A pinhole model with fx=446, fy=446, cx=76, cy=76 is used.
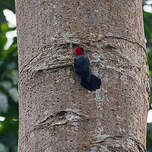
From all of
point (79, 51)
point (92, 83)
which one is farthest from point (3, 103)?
point (92, 83)

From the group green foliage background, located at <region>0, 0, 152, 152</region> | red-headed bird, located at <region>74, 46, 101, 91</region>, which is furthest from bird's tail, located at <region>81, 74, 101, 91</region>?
green foliage background, located at <region>0, 0, 152, 152</region>

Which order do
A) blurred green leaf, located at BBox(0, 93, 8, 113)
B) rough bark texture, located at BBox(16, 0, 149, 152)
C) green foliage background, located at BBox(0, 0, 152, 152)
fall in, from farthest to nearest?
green foliage background, located at BBox(0, 0, 152, 152) < blurred green leaf, located at BBox(0, 93, 8, 113) < rough bark texture, located at BBox(16, 0, 149, 152)

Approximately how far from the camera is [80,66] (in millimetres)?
1149

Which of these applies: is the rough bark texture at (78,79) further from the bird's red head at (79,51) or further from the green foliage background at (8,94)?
the green foliage background at (8,94)

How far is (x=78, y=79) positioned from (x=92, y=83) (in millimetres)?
98

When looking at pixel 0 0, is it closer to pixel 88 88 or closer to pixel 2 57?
pixel 2 57

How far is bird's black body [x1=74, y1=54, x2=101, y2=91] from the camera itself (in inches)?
45.2

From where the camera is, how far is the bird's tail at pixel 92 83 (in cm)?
113

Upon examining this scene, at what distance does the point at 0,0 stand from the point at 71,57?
1.47 metres

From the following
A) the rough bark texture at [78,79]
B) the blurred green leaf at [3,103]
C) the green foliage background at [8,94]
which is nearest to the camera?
the rough bark texture at [78,79]

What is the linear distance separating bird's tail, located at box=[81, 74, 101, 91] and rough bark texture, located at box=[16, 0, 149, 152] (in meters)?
0.01

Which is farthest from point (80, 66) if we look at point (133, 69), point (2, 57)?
point (2, 57)

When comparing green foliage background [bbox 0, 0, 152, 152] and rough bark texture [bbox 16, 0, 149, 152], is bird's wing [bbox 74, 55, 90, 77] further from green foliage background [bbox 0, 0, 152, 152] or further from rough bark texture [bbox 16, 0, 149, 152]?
green foliage background [bbox 0, 0, 152, 152]

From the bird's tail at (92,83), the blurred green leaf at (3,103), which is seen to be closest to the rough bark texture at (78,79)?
the bird's tail at (92,83)
